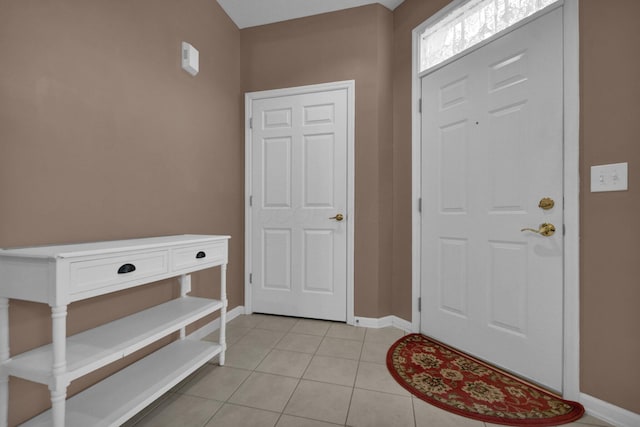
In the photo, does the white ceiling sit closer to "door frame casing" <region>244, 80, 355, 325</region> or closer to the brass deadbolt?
"door frame casing" <region>244, 80, 355, 325</region>

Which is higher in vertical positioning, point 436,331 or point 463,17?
point 463,17

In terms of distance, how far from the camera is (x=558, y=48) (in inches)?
61.3

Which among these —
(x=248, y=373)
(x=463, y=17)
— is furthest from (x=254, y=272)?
(x=463, y=17)

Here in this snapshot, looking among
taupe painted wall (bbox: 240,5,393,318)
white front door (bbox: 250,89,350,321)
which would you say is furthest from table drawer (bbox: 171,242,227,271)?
taupe painted wall (bbox: 240,5,393,318)

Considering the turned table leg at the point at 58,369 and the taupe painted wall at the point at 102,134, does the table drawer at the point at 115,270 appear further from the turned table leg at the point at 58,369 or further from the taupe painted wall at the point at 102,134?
the taupe painted wall at the point at 102,134

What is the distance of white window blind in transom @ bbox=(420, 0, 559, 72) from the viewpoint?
1.78m

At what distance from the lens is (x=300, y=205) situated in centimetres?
273

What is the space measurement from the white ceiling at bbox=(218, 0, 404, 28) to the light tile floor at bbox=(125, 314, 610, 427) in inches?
114

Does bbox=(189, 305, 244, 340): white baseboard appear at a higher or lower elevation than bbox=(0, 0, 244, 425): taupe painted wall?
lower

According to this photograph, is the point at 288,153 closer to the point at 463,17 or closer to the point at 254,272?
the point at 254,272

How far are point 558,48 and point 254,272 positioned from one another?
9.13 ft
